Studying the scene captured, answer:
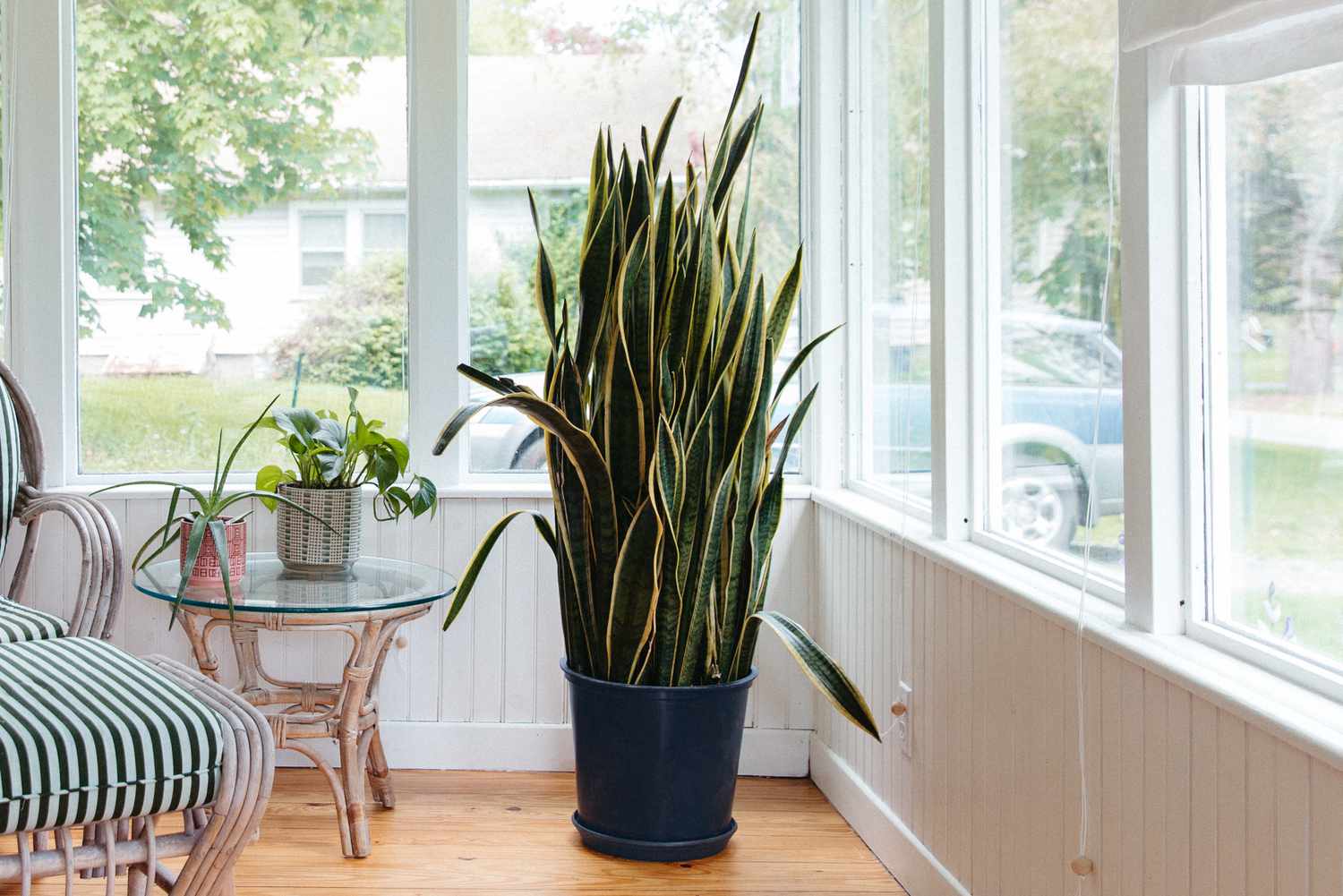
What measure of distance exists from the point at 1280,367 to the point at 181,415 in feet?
9.01

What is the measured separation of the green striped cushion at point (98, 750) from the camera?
1.67 meters

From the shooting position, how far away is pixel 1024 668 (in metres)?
1.95

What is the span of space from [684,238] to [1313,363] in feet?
4.59

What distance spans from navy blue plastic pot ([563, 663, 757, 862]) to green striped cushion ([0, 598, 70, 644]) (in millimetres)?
998

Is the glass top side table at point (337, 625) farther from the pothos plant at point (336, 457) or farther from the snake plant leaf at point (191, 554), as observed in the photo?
the pothos plant at point (336, 457)

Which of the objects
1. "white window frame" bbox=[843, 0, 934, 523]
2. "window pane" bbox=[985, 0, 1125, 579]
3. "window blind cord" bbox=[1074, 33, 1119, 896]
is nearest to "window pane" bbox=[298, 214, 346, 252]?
"white window frame" bbox=[843, 0, 934, 523]

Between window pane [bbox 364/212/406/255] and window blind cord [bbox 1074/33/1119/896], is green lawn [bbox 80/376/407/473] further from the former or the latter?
window blind cord [bbox 1074/33/1119/896]

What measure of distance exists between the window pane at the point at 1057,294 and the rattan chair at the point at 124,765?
131cm

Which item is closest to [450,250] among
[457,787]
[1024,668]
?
[457,787]

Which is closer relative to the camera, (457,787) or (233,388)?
(457,787)

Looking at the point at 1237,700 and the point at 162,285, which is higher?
the point at 162,285

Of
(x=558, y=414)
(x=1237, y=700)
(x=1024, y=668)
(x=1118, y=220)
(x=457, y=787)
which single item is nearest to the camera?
(x=1237, y=700)

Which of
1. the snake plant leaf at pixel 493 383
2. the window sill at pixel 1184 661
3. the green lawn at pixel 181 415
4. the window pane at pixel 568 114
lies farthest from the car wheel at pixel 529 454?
the window sill at pixel 1184 661

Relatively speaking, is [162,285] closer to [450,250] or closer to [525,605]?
[450,250]
